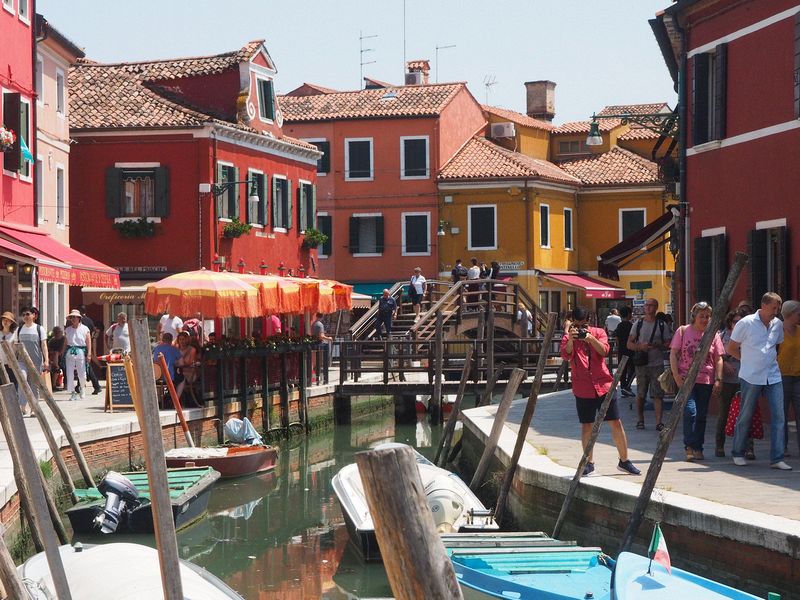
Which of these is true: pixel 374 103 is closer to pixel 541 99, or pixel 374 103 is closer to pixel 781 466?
pixel 541 99

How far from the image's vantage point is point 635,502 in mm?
11727

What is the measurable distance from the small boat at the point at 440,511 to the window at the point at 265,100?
23.7 metres

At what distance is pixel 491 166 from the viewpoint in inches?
1881

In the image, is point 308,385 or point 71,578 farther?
point 308,385

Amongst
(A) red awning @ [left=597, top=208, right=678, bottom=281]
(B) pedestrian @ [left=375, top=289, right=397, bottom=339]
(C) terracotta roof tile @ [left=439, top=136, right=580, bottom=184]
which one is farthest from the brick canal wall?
(C) terracotta roof tile @ [left=439, top=136, right=580, bottom=184]

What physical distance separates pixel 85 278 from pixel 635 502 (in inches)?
579

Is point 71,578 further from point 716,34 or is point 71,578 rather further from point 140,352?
point 716,34

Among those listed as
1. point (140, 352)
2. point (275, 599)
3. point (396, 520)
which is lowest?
point (275, 599)

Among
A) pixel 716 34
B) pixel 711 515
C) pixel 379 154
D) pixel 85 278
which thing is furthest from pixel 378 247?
pixel 711 515

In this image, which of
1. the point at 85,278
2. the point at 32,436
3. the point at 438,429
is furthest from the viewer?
the point at 438,429

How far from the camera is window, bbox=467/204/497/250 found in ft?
156

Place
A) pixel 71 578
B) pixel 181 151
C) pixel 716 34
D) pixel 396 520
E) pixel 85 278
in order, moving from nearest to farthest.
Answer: pixel 396 520 → pixel 71 578 → pixel 716 34 → pixel 85 278 → pixel 181 151

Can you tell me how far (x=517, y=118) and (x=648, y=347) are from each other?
3496 centimetres

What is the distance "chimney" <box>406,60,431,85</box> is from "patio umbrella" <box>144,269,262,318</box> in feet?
107
